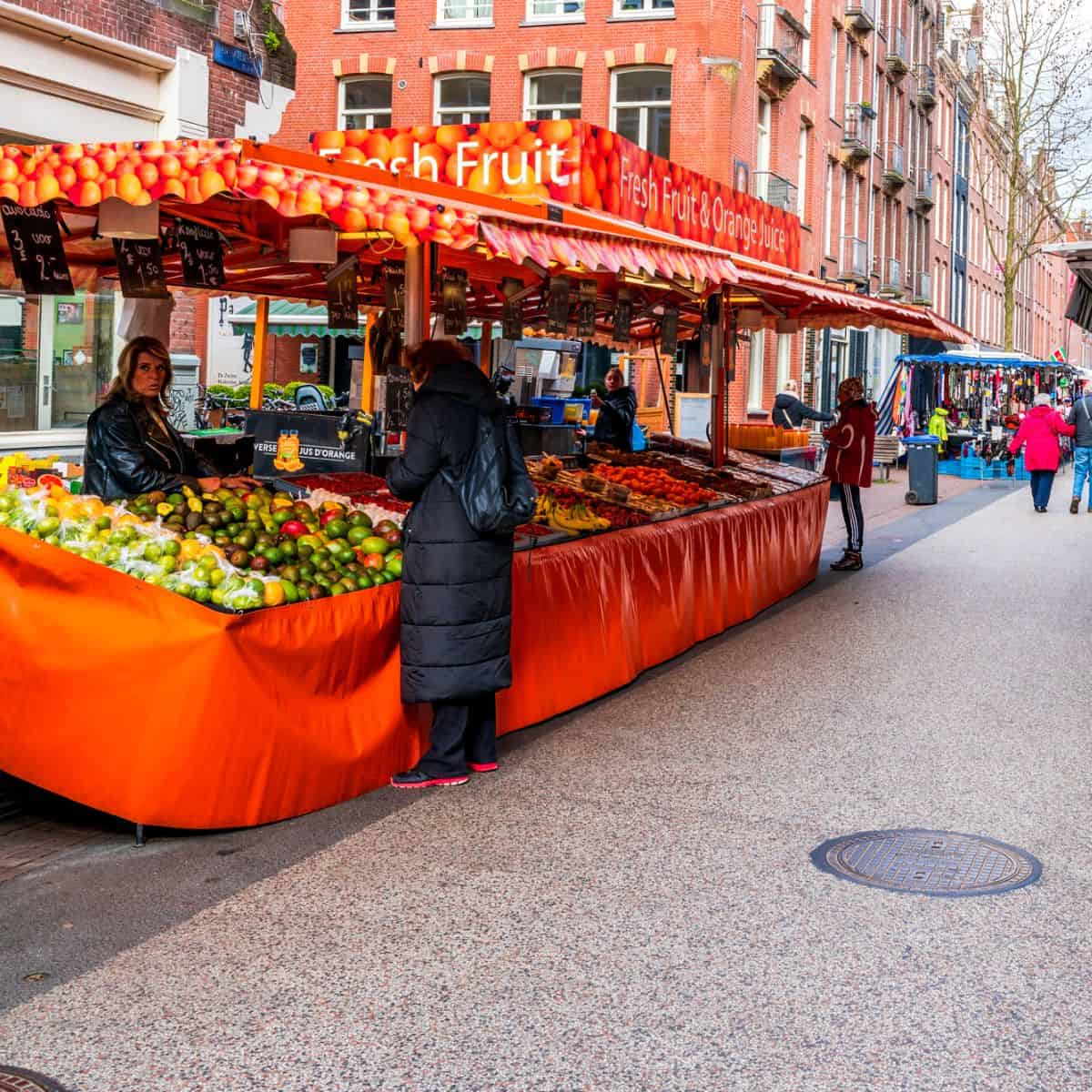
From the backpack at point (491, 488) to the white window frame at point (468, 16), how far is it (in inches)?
1001

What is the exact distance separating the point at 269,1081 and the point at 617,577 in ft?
16.4

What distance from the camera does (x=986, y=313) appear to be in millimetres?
64750

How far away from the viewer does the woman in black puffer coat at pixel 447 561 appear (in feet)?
20.1

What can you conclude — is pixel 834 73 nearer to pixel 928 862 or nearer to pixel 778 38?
pixel 778 38

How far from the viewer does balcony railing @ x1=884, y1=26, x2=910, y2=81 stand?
138 ft

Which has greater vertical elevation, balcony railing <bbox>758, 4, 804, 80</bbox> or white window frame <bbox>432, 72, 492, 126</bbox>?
balcony railing <bbox>758, 4, 804, 80</bbox>

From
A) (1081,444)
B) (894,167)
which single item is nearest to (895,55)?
(894,167)

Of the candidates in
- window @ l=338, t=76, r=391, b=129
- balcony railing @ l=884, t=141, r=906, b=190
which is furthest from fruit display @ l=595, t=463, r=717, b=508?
balcony railing @ l=884, t=141, r=906, b=190

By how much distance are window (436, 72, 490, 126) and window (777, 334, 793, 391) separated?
7.99 meters

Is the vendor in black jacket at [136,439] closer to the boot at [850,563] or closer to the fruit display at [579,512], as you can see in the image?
the fruit display at [579,512]

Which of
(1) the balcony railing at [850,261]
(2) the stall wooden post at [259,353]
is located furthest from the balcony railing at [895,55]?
(2) the stall wooden post at [259,353]

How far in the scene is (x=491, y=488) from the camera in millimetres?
6082

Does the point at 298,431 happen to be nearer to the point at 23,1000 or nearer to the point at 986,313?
the point at 23,1000

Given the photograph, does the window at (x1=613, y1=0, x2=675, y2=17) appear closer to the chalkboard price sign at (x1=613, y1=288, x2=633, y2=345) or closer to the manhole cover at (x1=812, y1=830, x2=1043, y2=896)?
the chalkboard price sign at (x1=613, y1=288, x2=633, y2=345)
